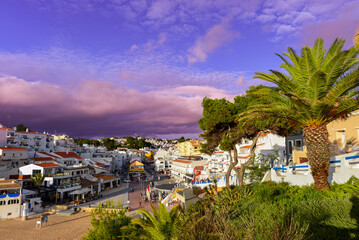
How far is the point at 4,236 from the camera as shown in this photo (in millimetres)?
21594

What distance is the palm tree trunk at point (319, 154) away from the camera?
10016 millimetres

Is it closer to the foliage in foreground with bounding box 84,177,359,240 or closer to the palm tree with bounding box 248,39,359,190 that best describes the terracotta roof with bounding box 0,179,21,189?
the foliage in foreground with bounding box 84,177,359,240

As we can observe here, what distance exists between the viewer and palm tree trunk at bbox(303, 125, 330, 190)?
32.9 feet

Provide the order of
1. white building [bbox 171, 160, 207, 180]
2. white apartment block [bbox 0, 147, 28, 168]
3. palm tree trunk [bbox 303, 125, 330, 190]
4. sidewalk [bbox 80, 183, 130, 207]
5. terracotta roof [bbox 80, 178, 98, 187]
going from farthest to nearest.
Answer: white building [bbox 171, 160, 207, 180], white apartment block [bbox 0, 147, 28, 168], terracotta roof [bbox 80, 178, 98, 187], sidewalk [bbox 80, 183, 130, 207], palm tree trunk [bbox 303, 125, 330, 190]

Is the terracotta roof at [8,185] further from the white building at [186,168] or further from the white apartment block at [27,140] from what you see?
the white building at [186,168]

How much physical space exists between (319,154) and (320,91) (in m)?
2.89

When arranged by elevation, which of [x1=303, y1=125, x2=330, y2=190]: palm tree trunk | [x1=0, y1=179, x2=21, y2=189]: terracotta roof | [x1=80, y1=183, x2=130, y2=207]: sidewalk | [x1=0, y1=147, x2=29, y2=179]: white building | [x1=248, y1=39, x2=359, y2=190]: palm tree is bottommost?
[x1=80, y1=183, x2=130, y2=207]: sidewalk

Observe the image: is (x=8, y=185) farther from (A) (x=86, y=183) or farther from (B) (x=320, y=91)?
(B) (x=320, y=91)

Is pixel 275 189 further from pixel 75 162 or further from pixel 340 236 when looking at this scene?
pixel 75 162

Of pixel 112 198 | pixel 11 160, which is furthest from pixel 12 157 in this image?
pixel 112 198

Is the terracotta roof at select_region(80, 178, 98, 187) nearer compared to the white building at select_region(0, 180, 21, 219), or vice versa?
the white building at select_region(0, 180, 21, 219)

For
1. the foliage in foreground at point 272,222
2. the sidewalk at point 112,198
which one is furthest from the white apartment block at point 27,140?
the foliage in foreground at point 272,222

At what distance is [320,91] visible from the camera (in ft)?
32.2

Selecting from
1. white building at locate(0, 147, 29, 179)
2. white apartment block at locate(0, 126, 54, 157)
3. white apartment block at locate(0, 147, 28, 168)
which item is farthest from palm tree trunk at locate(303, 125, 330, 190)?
white apartment block at locate(0, 126, 54, 157)
